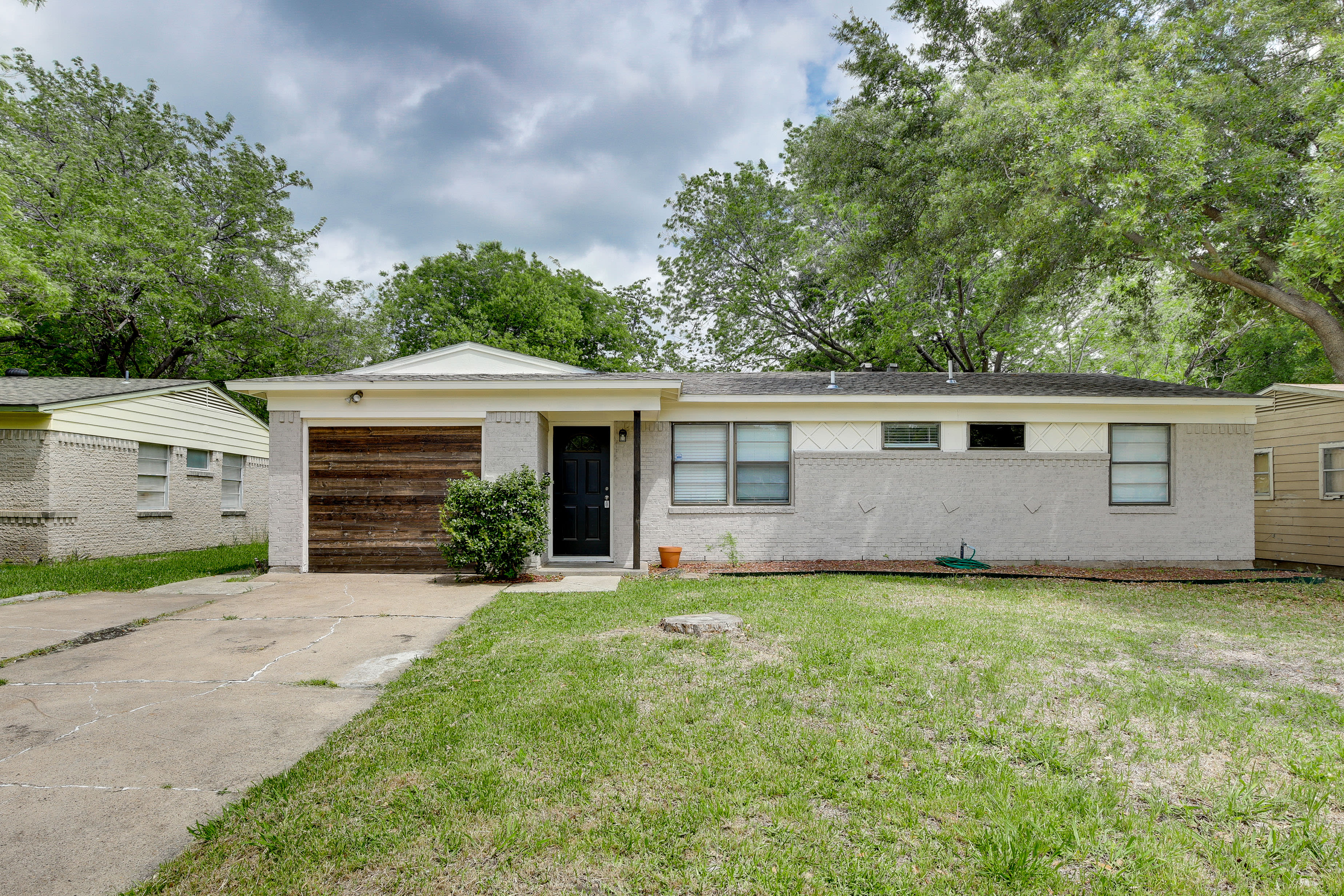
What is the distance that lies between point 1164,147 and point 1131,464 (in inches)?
202

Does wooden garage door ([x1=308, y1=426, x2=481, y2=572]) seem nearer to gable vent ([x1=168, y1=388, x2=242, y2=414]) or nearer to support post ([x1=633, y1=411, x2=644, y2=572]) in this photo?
support post ([x1=633, y1=411, x2=644, y2=572])

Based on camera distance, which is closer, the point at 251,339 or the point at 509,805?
the point at 509,805

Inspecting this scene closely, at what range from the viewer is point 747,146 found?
72.8 feet

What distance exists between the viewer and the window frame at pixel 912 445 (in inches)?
437

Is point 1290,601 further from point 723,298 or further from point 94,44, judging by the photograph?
point 94,44

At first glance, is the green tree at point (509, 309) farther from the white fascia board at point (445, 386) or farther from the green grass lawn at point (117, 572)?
the white fascia board at point (445, 386)

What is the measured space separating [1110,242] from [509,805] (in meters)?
12.0

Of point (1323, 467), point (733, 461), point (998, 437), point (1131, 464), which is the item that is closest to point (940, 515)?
point (998, 437)

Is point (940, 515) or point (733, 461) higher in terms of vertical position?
point (733, 461)

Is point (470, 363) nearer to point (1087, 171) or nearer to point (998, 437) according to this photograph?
point (998, 437)

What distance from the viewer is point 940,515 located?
1106 cm

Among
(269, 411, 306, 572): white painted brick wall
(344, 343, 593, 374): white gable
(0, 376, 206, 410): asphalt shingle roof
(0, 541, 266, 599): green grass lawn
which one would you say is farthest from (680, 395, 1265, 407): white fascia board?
(0, 376, 206, 410): asphalt shingle roof

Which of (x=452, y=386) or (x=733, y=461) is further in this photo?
(x=733, y=461)

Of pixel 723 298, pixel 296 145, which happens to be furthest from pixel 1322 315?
pixel 296 145
